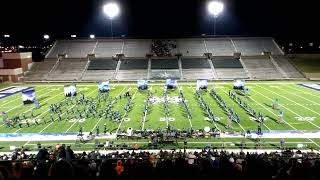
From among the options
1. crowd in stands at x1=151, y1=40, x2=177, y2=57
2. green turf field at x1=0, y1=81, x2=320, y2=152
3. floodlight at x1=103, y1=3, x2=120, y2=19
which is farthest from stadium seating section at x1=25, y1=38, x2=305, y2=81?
Answer: green turf field at x1=0, y1=81, x2=320, y2=152

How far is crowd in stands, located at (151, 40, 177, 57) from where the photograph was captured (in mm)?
64625

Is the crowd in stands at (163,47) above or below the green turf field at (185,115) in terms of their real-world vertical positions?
above

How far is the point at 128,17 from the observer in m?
65.9

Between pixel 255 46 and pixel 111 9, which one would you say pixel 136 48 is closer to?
pixel 111 9

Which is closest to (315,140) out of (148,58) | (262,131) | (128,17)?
(262,131)

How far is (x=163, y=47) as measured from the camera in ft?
219

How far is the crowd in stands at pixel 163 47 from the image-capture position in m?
64.6

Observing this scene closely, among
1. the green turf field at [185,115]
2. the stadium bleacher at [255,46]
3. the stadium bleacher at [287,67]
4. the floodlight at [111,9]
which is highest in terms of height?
the floodlight at [111,9]

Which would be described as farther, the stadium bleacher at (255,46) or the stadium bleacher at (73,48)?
the stadium bleacher at (73,48)

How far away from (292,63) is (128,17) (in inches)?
1260

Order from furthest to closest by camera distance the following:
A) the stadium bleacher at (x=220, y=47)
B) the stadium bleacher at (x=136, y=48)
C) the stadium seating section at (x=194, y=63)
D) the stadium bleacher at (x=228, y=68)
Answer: the stadium bleacher at (x=136, y=48) < the stadium bleacher at (x=220, y=47) < the stadium seating section at (x=194, y=63) < the stadium bleacher at (x=228, y=68)

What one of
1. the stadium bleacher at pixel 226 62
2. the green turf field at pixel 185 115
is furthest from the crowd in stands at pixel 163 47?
the green turf field at pixel 185 115

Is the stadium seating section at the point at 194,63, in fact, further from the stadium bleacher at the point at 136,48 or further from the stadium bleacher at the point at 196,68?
the stadium bleacher at the point at 136,48

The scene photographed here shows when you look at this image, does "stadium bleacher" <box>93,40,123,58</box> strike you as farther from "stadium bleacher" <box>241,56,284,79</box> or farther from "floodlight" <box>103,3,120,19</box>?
"stadium bleacher" <box>241,56,284,79</box>
